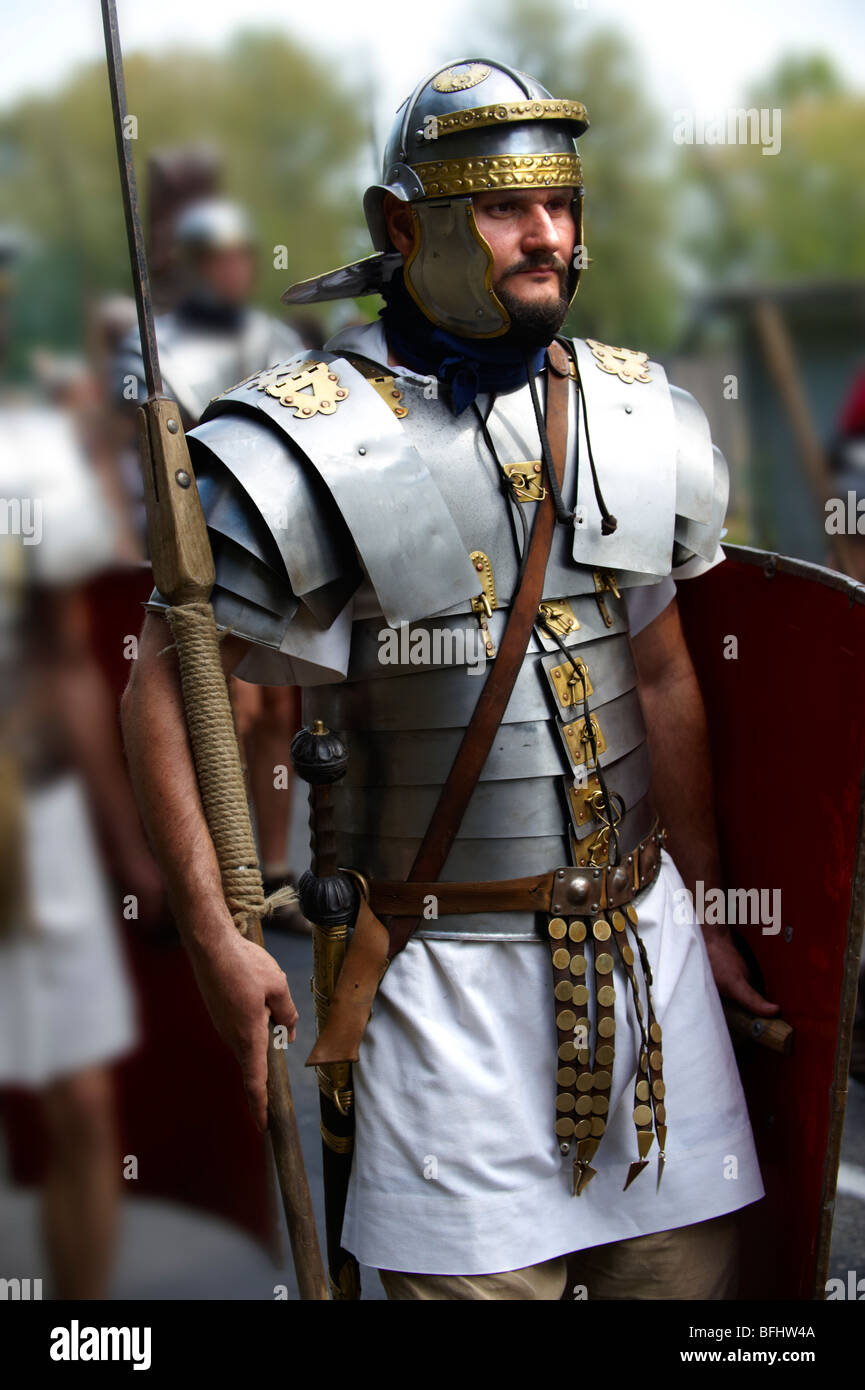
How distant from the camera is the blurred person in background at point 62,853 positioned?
2.47 metres

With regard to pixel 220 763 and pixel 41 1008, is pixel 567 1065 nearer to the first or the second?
pixel 220 763

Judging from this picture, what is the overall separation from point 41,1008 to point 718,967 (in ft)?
3.85

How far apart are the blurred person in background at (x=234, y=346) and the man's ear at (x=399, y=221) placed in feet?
5.93

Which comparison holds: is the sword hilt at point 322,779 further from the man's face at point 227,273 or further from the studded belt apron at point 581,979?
the man's face at point 227,273

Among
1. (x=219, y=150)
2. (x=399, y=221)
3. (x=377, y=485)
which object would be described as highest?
(x=219, y=150)

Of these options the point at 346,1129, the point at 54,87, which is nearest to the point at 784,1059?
the point at 346,1129

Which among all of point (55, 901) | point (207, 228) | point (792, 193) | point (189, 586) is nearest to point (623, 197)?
point (792, 193)

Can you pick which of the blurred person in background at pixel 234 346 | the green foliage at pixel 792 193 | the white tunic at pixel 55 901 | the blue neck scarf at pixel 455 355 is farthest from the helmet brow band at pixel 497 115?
the green foliage at pixel 792 193

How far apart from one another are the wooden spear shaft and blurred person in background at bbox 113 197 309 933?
2003 mm

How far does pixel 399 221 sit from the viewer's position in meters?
2.30

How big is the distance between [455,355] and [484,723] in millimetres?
566

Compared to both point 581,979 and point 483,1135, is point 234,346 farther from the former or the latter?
point 483,1135

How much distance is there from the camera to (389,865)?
7.47ft

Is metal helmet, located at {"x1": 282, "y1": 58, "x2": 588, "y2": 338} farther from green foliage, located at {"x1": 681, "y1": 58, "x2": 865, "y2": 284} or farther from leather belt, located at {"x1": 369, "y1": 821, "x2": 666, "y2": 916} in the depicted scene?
green foliage, located at {"x1": 681, "y1": 58, "x2": 865, "y2": 284}
